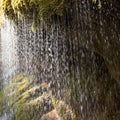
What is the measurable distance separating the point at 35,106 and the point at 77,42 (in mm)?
1934

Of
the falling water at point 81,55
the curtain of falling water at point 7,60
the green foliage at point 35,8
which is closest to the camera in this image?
the green foliage at point 35,8

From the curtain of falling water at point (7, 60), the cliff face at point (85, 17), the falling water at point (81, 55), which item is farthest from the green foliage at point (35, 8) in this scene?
the curtain of falling water at point (7, 60)

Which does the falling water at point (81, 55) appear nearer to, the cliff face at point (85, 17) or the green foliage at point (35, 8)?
the cliff face at point (85, 17)

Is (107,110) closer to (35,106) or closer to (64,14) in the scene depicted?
(64,14)

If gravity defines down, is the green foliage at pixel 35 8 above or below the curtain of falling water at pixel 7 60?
above

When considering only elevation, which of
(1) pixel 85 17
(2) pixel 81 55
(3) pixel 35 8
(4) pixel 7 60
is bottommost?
(4) pixel 7 60

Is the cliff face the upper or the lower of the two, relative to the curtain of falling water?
upper

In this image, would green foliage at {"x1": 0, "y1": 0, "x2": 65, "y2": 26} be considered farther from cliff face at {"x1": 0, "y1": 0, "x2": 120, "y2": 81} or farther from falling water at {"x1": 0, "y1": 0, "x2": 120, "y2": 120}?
falling water at {"x1": 0, "y1": 0, "x2": 120, "y2": 120}

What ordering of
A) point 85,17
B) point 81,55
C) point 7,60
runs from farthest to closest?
point 7,60 < point 81,55 < point 85,17

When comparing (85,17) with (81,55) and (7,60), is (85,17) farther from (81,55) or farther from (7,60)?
(7,60)

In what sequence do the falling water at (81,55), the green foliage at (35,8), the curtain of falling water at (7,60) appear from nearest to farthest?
the green foliage at (35,8) < the falling water at (81,55) < the curtain of falling water at (7,60)

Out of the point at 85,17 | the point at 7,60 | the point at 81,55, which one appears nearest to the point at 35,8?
the point at 85,17

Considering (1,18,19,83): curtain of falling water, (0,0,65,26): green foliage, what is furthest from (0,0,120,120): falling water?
(1,18,19,83): curtain of falling water

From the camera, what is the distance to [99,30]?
3262mm
